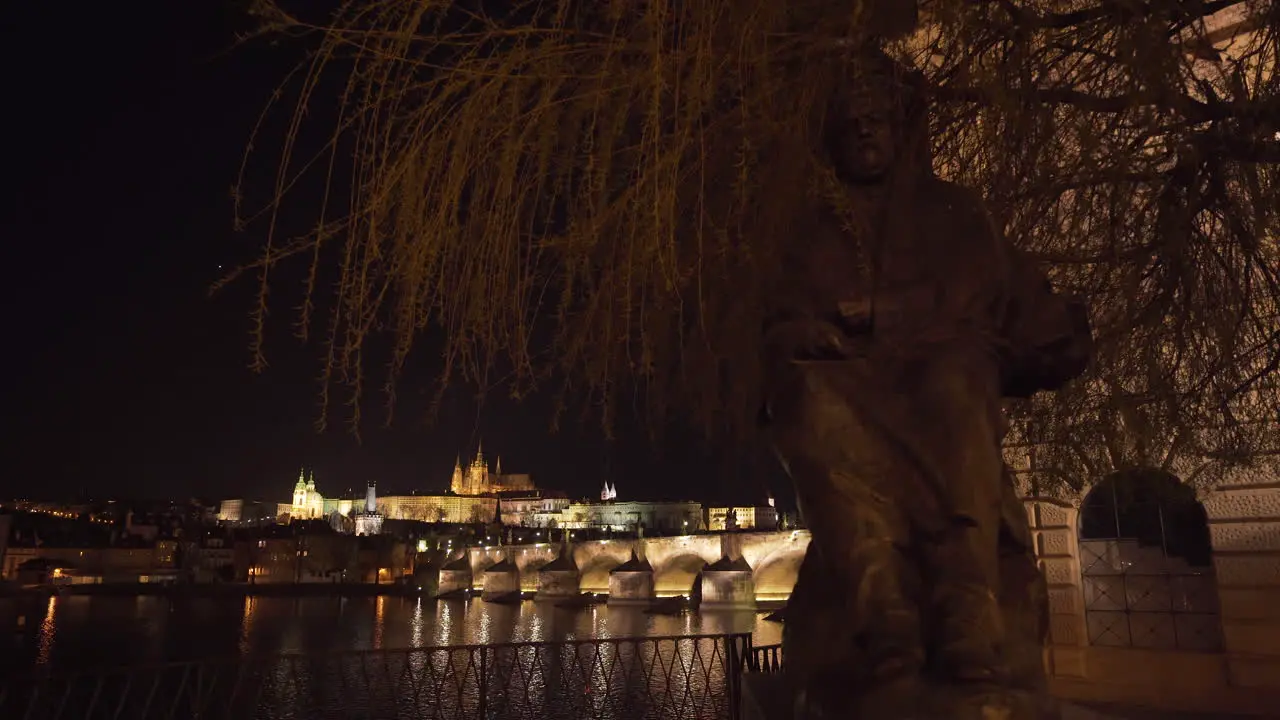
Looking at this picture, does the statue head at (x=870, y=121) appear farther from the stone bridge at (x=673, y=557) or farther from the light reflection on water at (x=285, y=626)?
the stone bridge at (x=673, y=557)

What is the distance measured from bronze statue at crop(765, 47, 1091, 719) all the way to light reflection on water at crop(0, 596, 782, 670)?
25512 millimetres

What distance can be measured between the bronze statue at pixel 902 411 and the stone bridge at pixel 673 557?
5553 cm

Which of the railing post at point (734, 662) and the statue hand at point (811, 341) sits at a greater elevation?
the statue hand at point (811, 341)

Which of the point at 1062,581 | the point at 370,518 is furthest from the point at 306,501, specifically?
the point at 1062,581

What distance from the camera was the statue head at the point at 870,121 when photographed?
10.4 feet

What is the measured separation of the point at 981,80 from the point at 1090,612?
9.40 metres

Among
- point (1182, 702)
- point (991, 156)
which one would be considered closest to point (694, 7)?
point (991, 156)

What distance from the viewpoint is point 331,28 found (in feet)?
7.96

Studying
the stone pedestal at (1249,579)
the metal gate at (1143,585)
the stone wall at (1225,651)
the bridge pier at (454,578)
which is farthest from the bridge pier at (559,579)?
the stone pedestal at (1249,579)

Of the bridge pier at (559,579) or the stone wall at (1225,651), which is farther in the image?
the bridge pier at (559,579)

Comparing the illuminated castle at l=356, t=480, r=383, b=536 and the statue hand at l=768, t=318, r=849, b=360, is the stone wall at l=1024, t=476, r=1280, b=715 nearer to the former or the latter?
the statue hand at l=768, t=318, r=849, b=360

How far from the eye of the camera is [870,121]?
126 inches

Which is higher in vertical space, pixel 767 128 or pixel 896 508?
pixel 767 128

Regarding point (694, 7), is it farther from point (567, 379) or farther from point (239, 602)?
point (239, 602)
